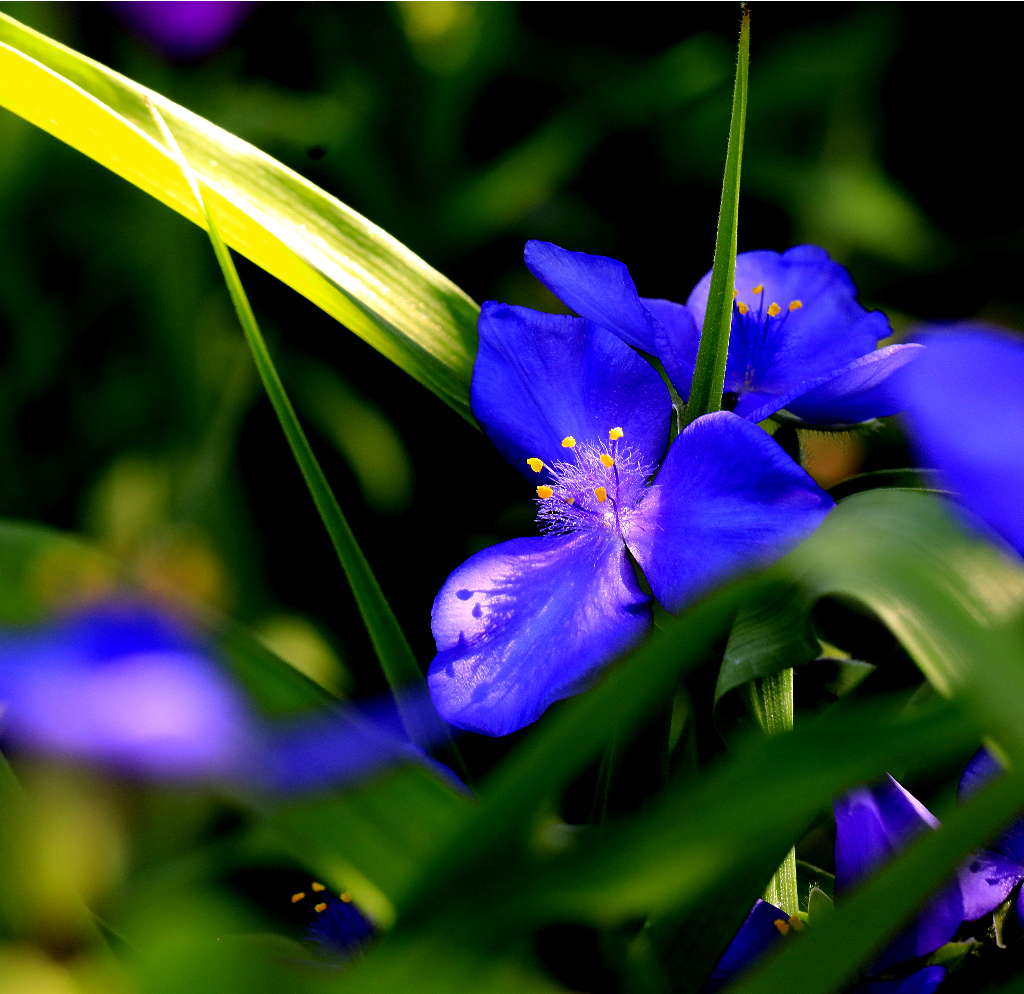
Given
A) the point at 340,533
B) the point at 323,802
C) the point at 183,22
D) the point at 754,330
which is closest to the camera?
the point at 323,802

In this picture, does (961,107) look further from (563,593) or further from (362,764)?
(362,764)

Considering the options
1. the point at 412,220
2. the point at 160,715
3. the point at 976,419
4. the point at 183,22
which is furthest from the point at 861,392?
the point at 183,22

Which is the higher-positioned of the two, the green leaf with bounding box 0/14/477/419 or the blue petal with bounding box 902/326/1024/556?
the green leaf with bounding box 0/14/477/419

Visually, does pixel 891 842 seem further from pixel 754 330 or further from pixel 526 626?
pixel 754 330

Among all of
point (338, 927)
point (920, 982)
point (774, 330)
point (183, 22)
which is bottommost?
point (920, 982)

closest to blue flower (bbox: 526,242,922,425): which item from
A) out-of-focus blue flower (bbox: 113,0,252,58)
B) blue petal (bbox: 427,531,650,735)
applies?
blue petal (bbox: 427,531,650,735)

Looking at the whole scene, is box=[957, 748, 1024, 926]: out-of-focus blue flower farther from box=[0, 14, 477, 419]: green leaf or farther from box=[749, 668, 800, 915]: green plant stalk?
box=[0, 14, 477, 419]: green leaf

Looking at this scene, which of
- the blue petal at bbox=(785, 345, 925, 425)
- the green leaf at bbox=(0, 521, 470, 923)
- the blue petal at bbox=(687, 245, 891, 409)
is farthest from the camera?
Answer: the blue petal at bbox=(687, 245, 891, 409)
